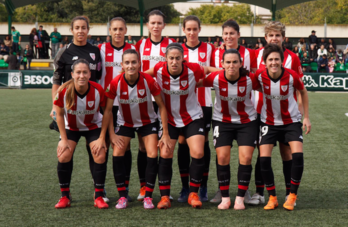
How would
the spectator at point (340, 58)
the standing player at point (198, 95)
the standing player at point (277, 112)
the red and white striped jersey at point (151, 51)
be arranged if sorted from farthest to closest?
the spectator at point (340, 58) < the red and white striped jersey at point (151, 51) < the standing player at point (198, 95) < the standing player at point (277, 112)

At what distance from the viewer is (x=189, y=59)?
4738 millimetres

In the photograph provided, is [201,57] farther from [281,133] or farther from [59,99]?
[59,99]

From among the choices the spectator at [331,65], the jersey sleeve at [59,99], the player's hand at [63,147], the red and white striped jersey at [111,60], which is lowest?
the player's hand at [63,147]

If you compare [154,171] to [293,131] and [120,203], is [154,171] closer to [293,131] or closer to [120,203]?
[120,203]

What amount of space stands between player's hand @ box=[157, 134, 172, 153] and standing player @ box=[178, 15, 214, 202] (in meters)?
0.39

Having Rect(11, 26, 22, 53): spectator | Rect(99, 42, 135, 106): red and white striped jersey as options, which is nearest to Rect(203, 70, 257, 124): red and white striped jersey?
Rect(99, 42, 135, 106): red and white striped jersey

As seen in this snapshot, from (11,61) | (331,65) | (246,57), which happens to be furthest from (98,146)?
(331,65)

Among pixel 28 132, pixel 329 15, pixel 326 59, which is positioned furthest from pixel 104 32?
pixel 329 15

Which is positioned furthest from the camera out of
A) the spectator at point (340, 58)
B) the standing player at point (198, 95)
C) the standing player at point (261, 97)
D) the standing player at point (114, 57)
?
the spectator at point (340, 58)

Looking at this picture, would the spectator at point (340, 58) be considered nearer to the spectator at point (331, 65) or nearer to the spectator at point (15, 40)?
the spectator at point (331, 65)

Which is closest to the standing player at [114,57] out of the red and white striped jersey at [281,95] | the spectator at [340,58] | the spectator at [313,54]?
the red and white striped jersey at [281,95]

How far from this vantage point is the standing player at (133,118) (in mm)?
4262

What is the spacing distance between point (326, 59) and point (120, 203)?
17.6 metres

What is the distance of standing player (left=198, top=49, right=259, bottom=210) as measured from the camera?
4230 mm
